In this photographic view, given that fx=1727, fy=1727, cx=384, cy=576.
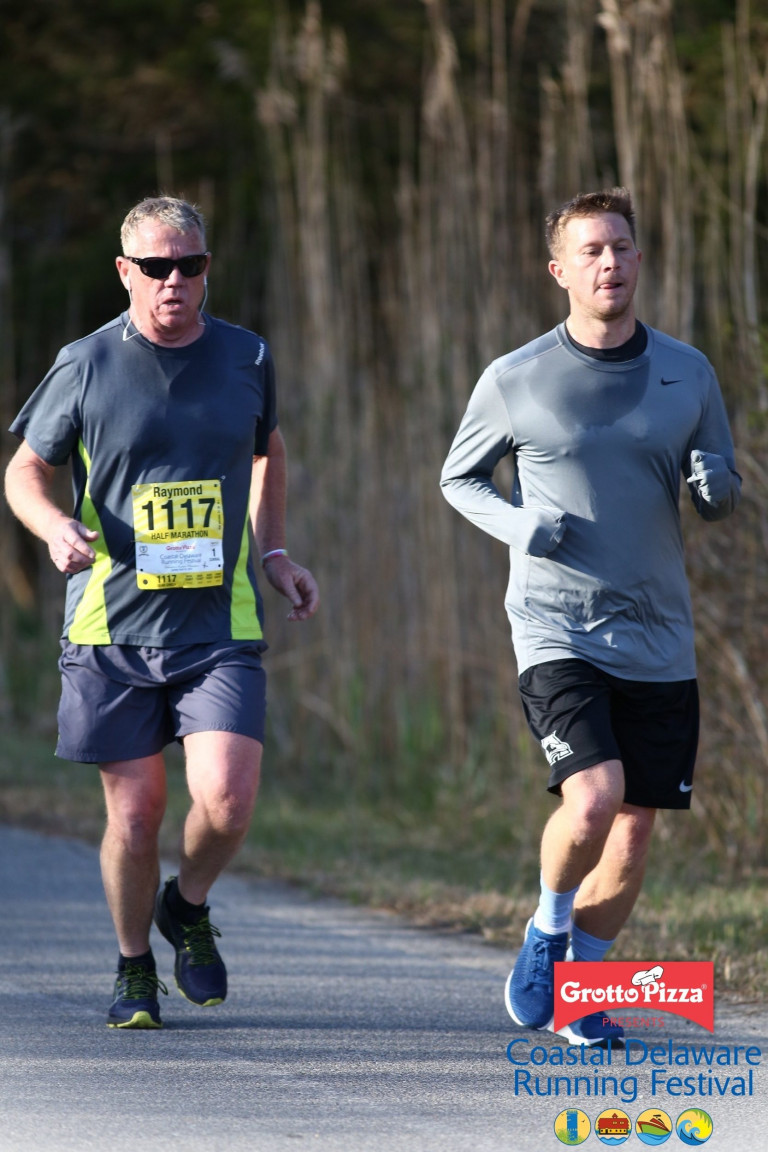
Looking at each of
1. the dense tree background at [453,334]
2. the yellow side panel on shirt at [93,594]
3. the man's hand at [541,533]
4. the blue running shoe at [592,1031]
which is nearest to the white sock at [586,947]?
the blue running shoe at [592,1031]

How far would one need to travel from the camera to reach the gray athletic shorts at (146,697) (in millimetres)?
4355

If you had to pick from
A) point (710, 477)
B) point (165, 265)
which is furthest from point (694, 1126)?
point (165, 265)

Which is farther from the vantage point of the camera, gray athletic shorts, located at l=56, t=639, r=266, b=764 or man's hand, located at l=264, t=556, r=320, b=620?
man's hand, located at l=264, t=556, r=320, b=620

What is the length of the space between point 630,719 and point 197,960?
1283 millimetres

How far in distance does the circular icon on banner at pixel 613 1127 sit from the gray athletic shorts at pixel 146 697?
128cm

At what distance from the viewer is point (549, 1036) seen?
446cm

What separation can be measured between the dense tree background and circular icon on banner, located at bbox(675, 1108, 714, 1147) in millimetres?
3096

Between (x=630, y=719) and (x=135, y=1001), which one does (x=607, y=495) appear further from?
(x=135, y=1001)

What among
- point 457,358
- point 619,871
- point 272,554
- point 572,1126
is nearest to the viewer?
point 572,1126

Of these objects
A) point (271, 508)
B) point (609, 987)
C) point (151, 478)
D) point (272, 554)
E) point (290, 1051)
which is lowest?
point (290, 1051)

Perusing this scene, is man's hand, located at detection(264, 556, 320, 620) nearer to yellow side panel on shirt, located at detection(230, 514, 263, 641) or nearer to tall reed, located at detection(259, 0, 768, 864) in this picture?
yellow side panel on shirt, located at detection(230, 514, 263, 641)

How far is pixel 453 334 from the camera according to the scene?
848 centimetres

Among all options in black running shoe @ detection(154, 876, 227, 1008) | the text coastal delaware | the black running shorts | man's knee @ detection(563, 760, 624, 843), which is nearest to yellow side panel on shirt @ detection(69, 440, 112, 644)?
black running shoe @ detection(154, 876, 227, 1008)

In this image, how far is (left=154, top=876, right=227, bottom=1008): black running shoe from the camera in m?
4.44
